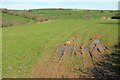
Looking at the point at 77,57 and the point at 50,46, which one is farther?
the point at 50,46

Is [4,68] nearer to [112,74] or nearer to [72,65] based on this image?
[72,65]

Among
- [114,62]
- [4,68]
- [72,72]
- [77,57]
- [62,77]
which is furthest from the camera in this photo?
[77,57]

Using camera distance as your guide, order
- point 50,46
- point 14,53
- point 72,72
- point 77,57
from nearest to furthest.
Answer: point 72,72, point 77,57, point 14,53, point 50,46

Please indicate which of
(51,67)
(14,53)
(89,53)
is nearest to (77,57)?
(89,53)

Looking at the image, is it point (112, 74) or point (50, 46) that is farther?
point (50, 46)

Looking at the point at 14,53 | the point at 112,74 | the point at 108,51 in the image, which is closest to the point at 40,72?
the point at 112,74

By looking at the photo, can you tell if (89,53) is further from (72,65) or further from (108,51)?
(72,65)

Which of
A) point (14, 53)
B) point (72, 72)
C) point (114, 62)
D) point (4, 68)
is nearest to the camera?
point (72, 72)

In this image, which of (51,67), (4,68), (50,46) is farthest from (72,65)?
(50,46)
